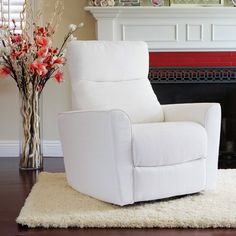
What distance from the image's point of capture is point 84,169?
8.57ft

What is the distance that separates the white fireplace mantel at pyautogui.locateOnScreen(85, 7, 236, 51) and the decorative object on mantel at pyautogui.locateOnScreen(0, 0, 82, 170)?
1.83ft

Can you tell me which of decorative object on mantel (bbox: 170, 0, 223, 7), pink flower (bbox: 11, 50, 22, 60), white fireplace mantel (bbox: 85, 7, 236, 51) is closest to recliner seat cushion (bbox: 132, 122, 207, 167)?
pink flower (bbox: 11, 50, 22, 60)

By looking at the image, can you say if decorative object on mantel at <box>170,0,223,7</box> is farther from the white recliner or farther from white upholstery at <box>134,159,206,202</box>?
white upholstery at <box>134,159,206,202</box>

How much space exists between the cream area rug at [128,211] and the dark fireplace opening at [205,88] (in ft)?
4.68

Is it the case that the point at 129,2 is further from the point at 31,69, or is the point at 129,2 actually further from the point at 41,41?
the point at 31,69

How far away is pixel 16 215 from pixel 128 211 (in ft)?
2.02

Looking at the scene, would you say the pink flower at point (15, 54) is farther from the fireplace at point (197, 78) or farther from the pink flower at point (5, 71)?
the fireplace at point (197, 78)

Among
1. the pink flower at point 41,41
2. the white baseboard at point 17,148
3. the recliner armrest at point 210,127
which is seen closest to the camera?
the recliner armrest at point 210,127

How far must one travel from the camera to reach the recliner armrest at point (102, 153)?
2357 millimetres

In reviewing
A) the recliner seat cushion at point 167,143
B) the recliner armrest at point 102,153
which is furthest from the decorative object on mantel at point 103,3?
the recliner seat cushion at point 167,143

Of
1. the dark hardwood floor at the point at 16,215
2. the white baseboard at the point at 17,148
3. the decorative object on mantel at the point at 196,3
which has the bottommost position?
the white baseboard at the point at 17,148

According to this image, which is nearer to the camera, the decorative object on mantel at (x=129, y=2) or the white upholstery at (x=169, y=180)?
the white upholstery at (x=169, y=180)

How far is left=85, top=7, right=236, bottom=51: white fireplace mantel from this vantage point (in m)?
3.99

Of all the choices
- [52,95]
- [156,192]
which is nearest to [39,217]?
[156,192]
